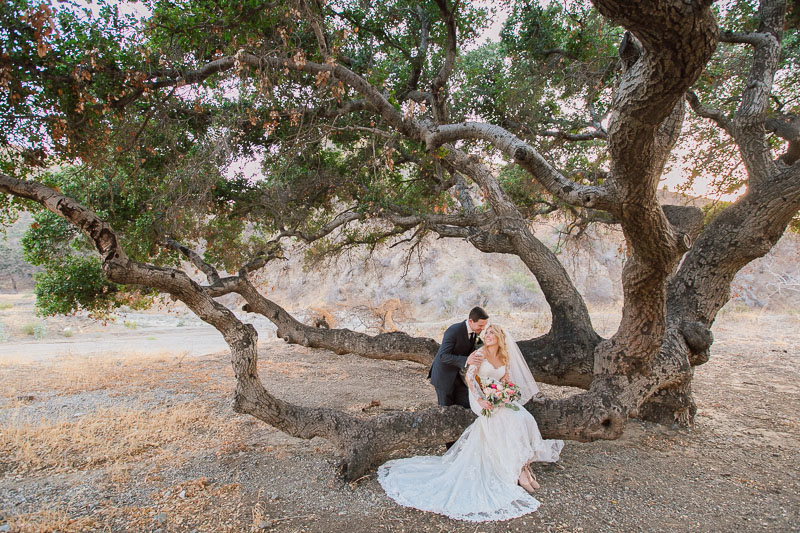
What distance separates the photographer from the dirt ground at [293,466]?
12.2ft

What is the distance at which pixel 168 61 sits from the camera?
5031 mm

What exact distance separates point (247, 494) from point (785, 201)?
261 inches

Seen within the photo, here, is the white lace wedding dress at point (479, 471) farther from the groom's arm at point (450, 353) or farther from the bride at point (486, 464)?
the groom's arm at point (450, 353)

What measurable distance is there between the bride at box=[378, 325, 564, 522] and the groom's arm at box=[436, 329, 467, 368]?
295 millimetres

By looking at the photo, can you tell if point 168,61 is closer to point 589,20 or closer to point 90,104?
point 90,104

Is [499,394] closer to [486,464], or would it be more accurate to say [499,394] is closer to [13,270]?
[486,464]

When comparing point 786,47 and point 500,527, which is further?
point 786,47

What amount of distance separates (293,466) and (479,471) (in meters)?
2.00

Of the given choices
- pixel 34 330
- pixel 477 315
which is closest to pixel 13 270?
pixel 34 330

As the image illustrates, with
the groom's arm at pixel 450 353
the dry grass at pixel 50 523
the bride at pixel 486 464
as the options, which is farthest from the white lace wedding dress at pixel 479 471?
the dry grass at pixel 50 523

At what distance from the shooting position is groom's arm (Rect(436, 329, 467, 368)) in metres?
4.94

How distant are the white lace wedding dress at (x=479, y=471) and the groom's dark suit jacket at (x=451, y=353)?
0.44 metres

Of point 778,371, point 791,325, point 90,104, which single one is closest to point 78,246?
point 90,104

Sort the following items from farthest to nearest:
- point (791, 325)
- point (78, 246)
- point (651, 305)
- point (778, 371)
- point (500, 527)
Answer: point (791, 325) → point (778, 371) → point (78, 246) → point (651, 305) → point (500, 527)
